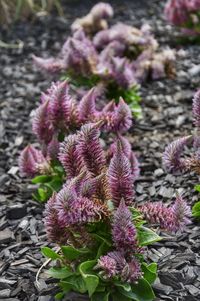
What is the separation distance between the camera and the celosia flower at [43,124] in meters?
3.07

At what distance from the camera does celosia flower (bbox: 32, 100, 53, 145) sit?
307 centimetres

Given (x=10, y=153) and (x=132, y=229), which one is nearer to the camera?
(x=132, y=229)

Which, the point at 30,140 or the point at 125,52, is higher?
the point at 125,52

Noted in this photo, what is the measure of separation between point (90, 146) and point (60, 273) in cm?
51

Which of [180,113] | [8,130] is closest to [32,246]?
[8,130]

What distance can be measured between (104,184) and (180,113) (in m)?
2.03

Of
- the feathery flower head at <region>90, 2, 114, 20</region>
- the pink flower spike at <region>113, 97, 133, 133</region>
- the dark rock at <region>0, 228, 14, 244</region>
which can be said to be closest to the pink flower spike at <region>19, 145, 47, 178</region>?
the dark rock at <region>0, 228, 14, 244</region>

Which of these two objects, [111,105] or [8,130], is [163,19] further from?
[111,105]

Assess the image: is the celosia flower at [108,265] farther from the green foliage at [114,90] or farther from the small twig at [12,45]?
the small twig at [12,45]

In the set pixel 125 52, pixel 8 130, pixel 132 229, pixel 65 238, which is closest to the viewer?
pixel 132 229

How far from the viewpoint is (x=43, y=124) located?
10.3 feet

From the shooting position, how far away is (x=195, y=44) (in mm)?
5805

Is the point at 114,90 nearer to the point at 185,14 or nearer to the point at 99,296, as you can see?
the point at 185,14

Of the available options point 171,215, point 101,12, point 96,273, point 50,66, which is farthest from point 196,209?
point 101,12
